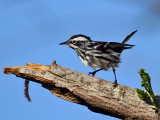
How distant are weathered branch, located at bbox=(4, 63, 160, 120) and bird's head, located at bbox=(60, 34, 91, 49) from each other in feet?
7.19

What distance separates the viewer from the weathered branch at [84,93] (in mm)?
6137

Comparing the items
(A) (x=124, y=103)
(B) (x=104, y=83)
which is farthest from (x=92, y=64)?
(A) (x=124, y=103)

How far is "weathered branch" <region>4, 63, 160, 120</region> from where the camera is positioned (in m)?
6.14

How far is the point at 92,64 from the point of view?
7902 mm

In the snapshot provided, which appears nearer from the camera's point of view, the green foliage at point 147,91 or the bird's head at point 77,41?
the green foliage at point 147,91

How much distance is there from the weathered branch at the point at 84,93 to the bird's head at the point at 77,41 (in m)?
2.19

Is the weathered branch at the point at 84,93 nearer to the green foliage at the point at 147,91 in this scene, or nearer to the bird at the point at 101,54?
the green foliage at the point at 147,91

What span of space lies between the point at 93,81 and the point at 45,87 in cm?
128

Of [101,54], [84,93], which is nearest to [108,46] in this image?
[101,54]

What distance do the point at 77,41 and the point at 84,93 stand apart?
8.97 ft

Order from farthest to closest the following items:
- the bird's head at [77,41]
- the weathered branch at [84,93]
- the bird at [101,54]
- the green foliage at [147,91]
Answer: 1. the bird's head at [77,41]
2. the bird at [101,54]
3. the weathered branch at [84,93]
4. the green foliage at [147,91]

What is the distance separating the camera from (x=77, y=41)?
332 inches

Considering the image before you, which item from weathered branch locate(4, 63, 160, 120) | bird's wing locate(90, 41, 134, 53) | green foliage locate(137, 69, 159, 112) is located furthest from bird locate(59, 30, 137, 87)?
green foliage locate(137, 69, 159, 112)

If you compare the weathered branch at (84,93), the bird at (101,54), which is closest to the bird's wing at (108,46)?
the bird at (101,54)
